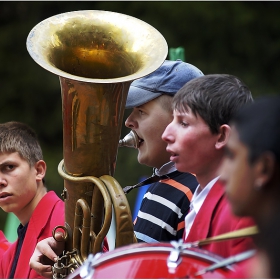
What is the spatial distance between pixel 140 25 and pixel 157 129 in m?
0.43

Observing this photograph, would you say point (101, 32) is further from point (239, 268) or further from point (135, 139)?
point (239, 268)

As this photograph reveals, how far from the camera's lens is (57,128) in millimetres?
8078

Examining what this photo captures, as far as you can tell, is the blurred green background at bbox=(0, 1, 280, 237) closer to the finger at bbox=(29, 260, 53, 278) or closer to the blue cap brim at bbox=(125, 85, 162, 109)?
the blue cap brim at bbox=(125, 85, 162, 109)

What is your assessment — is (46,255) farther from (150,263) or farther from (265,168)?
(265,168)

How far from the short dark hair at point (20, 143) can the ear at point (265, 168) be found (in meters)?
2.04

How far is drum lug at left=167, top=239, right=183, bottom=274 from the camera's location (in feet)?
5.82

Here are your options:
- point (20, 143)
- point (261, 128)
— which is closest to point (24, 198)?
point (20, 143)

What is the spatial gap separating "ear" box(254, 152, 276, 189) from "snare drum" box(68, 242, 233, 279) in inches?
17.8

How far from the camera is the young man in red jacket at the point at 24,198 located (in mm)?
3078

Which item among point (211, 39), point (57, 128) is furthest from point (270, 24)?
point (57, 128)

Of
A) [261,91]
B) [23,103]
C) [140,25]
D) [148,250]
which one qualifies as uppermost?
[23,103]

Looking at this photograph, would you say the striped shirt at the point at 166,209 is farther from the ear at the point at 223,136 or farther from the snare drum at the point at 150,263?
the snare drum at the point at 150,263

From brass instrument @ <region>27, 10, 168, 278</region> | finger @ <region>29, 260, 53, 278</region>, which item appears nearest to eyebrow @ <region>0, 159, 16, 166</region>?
brass instrument @ <region>27, 10, 168, 278</region>

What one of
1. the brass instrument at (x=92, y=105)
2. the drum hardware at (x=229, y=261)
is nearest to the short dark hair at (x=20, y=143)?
the brass instrument at (x=92, y=105)
